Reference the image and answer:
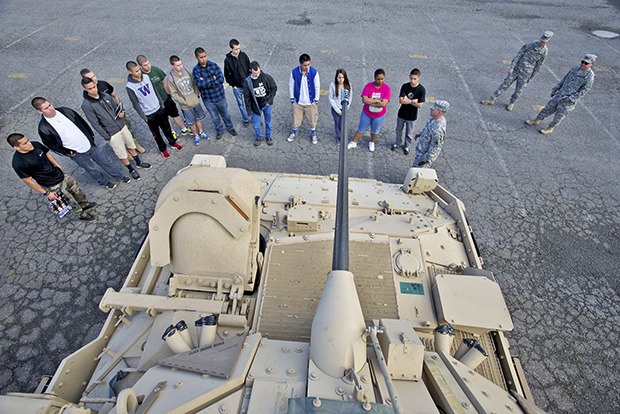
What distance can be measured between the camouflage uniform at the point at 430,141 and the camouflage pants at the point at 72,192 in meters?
6.49

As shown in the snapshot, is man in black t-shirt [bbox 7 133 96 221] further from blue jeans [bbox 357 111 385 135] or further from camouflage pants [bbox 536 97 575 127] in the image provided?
camouflage pants [bbox 536 97 575 127]

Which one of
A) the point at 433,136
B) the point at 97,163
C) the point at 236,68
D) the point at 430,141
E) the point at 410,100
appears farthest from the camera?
the point at 236,68

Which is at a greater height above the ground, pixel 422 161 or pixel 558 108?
pixel 422 161

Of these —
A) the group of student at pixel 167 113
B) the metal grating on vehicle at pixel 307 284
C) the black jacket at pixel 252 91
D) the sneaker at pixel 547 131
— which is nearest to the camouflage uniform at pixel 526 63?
the sneaker at pixel 547 131

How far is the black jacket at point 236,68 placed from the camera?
8.01 m

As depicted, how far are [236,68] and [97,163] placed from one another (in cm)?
354

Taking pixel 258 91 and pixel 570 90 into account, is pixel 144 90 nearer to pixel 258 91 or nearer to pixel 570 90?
pixel 258 91

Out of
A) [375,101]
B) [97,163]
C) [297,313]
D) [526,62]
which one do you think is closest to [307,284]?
[297,313]

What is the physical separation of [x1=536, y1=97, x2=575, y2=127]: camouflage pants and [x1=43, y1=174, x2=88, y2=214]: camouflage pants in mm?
10846

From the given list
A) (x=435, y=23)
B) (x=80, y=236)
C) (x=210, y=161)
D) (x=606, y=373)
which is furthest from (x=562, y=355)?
(x=435, y=23)

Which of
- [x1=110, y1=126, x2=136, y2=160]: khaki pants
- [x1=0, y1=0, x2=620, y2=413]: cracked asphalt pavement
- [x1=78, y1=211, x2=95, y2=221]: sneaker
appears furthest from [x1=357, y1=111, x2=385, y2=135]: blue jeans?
[x1=78, y1=211, x2=95, y2=221]: sneaker

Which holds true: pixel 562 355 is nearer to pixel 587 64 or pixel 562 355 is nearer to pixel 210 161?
pixel 210 161

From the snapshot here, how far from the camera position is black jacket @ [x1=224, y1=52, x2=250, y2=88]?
801cm

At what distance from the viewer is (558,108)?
29.2 feet
